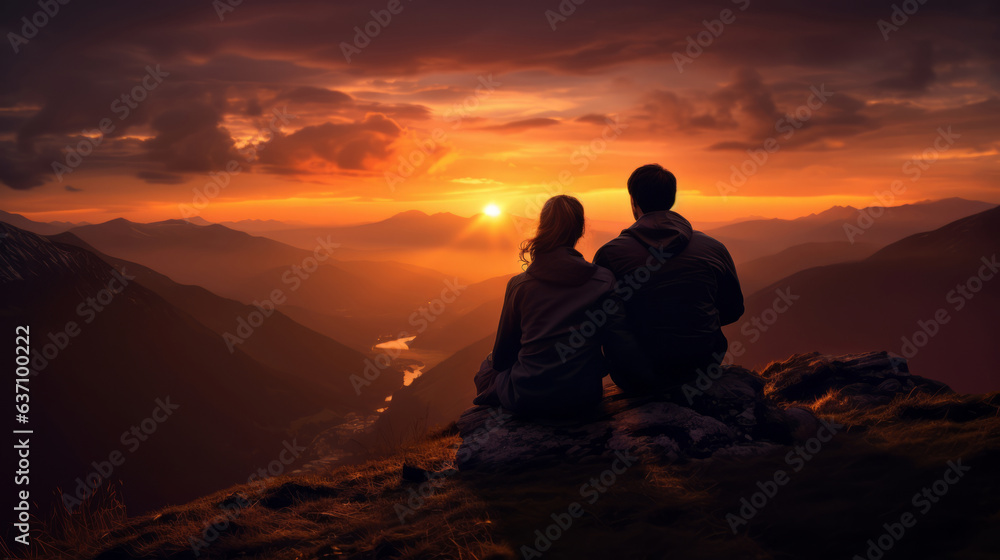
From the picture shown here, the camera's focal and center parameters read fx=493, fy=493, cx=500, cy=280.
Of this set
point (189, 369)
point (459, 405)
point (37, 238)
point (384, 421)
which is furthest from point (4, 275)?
point (459, 405)

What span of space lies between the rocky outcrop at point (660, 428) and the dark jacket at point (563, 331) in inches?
14.0

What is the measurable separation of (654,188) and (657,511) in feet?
12.2

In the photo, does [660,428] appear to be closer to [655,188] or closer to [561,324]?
[561,324]

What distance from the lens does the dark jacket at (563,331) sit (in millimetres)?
5734

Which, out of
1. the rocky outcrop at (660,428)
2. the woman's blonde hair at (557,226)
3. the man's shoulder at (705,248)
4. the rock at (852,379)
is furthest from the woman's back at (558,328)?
the rock at (852,379)

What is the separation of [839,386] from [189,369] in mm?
178462

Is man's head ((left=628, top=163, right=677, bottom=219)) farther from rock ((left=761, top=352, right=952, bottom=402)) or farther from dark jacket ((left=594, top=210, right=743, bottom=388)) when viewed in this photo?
rock ((left=761, top=352, right=952, bottom=402))

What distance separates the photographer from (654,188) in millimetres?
6215

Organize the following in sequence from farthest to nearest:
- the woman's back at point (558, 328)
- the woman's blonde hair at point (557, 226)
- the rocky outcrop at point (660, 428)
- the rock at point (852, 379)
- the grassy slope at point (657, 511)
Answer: the rock at point (852, 379)
the woman's blonde hair at point (557, 226)
the woman's back at point (558, 328)
the rocky outcrop at point (660, 428)
the grassy slope at point (657, 511)

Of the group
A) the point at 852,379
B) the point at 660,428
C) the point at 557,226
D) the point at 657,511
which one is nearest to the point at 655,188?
the point at 557,226

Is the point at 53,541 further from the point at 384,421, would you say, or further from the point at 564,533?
the point at 384,421

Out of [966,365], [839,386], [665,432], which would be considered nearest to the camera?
[665,432]

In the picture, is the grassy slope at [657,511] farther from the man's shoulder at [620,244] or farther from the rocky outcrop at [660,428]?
the man's shoulder at [620,244]

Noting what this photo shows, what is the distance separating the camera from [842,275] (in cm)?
13238
